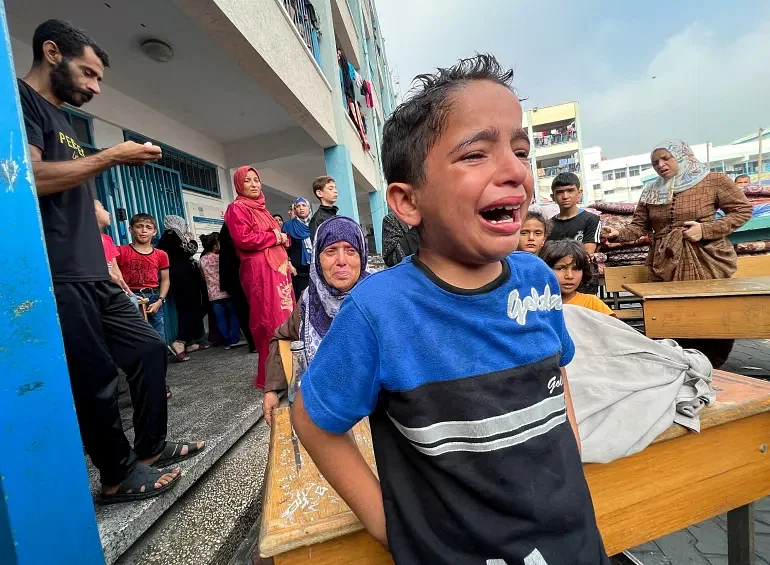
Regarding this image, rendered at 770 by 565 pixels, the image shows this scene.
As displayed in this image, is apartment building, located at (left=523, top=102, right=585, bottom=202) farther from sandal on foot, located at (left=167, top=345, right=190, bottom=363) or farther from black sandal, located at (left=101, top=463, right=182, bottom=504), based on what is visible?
black sandal, located at (left=101, top=463, right=182, bottom=504)

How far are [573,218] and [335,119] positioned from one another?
478 cm

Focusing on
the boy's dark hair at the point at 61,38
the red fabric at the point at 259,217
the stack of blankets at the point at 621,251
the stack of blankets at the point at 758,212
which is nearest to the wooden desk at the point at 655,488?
the boy's dark hair at the point at 61,38

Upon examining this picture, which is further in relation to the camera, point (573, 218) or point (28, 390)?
point (573, 218)

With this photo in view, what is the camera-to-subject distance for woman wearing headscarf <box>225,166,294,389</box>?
3018mm

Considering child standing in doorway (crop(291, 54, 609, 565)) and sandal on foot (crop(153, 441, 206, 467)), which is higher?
child standing in doorway (crop(291, 54, 609, 565))

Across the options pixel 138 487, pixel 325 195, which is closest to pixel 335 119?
pixel 325 195

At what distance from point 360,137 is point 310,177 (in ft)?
6.49

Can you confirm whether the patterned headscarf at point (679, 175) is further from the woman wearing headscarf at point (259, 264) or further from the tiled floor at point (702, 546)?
the woman wearing headscarf at point (259, 264)

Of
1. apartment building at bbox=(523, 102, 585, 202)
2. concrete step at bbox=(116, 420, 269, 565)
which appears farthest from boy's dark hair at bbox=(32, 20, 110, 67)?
apartment building at bbox=(523, 102, 585, 202)

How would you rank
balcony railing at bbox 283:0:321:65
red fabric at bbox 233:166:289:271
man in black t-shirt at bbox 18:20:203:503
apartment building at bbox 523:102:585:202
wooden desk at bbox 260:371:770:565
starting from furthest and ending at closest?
apartment building at bbox 523:102:585:202 < balcony railing at bbox 283:0:321:65 < red fabric at bbox 233:166:289:271 < man in black t-shirt at bbox 18:20:203:503 < wooden desk at bbox 260:371:770:565

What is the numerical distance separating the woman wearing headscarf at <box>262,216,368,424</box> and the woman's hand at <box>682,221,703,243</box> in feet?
9.10

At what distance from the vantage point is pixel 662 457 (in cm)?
110

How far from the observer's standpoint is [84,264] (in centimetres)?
157

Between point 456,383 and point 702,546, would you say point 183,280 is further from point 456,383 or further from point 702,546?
point 702,546
